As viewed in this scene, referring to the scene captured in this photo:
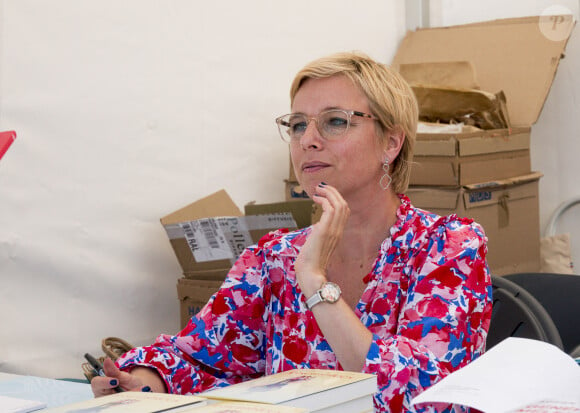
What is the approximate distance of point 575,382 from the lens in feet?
2.62

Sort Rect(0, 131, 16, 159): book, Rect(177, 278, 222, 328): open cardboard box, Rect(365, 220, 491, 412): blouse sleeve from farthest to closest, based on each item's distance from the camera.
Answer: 1. Rect(177, 278, 222, 328): open cardboard box
2. Rect(365, 220, 491, 412): blouse sleeve
3. Rect(0, 131, 16, 159): book

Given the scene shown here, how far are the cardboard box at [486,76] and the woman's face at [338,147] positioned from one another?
3.71ft

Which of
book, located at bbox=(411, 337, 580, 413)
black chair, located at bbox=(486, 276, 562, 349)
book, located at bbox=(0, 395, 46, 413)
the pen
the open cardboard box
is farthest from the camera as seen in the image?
the open cardboard box

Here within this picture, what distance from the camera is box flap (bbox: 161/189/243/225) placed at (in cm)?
283

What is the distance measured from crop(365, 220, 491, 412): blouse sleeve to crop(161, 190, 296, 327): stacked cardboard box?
1068 millimetres

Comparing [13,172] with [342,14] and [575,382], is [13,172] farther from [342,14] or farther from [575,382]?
[575,382]

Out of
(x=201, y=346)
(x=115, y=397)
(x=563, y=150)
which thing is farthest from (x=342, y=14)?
(x=115, y=397)

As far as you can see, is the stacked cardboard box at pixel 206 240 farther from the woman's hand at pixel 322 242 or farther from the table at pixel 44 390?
the table at pixel 44 390

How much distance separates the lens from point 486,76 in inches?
135

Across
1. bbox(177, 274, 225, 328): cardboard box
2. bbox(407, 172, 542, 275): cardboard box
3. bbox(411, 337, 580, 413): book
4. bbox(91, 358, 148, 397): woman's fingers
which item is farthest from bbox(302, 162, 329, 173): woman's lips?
bbox(407, 172, 542, 275): cardboard box

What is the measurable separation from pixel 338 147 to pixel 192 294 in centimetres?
125

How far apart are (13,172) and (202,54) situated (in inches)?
34.8

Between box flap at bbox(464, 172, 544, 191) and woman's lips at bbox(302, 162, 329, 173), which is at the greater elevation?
woman's lips at bbox(302, 162, 329, 173)

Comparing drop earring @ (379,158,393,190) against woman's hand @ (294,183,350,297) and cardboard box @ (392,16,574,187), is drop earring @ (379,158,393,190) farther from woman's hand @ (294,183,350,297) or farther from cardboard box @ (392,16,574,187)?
cardboard box @ (392,16,574,187)
